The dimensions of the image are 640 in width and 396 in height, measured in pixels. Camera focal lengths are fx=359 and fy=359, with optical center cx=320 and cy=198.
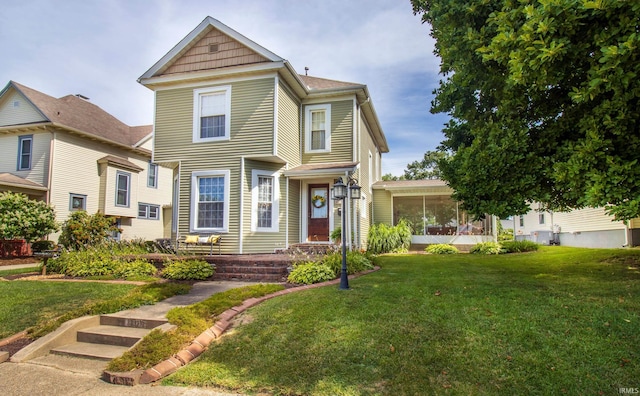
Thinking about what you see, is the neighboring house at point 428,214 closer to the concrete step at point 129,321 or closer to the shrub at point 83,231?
the shrub at point 83,231

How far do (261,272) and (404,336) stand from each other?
543 cm

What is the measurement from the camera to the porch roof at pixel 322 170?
11923 mm

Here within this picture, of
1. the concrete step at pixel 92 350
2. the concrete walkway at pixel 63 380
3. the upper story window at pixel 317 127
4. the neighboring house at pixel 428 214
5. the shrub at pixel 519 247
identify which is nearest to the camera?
the concrete walkway at pixel 63 380

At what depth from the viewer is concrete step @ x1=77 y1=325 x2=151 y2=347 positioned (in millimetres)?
5055

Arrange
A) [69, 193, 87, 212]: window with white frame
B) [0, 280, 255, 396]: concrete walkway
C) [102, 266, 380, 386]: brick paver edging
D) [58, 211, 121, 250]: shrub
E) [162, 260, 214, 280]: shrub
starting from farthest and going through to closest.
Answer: [69, 193, 87, 212]: window with white frame → [58, 211, 121, 250]: shrub → [162, 260, 214, 280]: shrub → [102, 266, 380, 386]: brick paver edging → [0, 280, 255, 396]: concrete walkway

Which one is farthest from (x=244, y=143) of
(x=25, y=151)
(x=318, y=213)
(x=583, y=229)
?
(x=583, y=229)

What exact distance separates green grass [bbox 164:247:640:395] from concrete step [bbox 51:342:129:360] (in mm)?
1340

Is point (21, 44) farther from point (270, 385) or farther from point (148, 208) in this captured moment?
point (270, 385)

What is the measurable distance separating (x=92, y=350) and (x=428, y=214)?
1700 cm

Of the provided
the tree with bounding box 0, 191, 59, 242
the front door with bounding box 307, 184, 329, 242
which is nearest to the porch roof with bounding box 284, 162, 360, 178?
the front door with bounding box 307, 184, 329, 242

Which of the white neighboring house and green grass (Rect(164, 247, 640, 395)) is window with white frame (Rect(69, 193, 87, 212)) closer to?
green grass (Rect(164, 247, 640, 395))

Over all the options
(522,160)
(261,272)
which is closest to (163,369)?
(261,272)

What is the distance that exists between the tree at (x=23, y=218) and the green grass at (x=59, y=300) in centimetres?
665

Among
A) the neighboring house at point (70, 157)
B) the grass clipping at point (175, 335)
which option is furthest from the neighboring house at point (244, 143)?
the neighboring house at point (70, 157)
